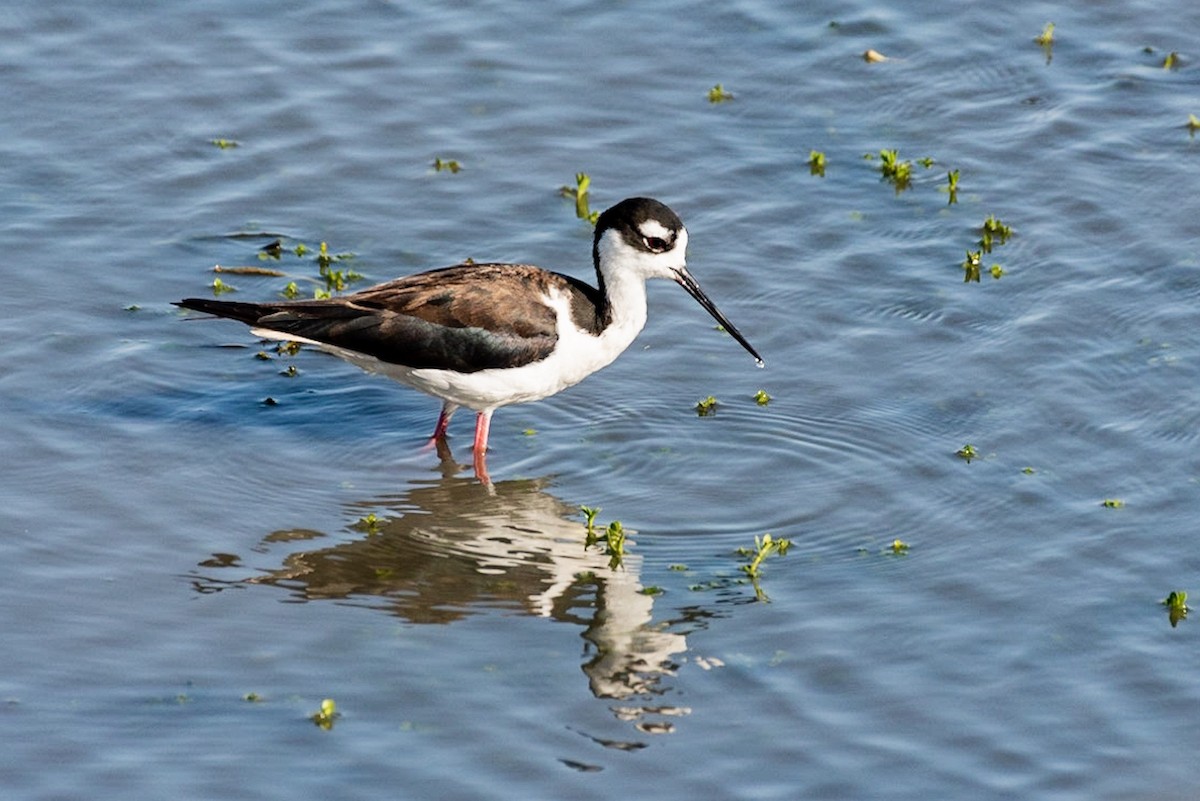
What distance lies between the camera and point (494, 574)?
9922mm

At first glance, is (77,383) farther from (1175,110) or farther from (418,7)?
(1175,110)

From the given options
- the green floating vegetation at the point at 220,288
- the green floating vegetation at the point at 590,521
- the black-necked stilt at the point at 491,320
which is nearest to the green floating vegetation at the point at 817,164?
the black-necked stilt at the point at 491,320

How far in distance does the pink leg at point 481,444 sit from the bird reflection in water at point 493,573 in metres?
0.20

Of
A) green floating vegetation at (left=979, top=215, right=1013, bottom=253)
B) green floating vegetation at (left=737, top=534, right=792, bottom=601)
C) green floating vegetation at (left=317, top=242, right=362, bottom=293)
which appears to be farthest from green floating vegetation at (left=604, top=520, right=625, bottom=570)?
green floating vegetation at (left=979, top=215, right=1013, bottom=253)

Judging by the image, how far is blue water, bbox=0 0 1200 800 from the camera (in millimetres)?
8406

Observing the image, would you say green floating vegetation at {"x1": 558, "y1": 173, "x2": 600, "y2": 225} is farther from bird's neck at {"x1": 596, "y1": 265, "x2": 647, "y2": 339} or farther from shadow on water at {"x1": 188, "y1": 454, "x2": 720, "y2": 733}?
shadow on water at {"x1": 188, "y1": 454, "x2": 720, "y2": 733}

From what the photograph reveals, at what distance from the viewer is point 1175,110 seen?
14852mm

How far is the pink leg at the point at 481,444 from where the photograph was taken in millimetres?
11141

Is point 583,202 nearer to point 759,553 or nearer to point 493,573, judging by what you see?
point 493,573

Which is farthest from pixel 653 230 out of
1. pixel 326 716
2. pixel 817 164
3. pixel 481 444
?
pixel 326 716

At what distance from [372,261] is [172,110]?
2.82m

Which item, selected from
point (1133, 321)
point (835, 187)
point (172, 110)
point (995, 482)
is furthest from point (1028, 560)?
point (172, 110)

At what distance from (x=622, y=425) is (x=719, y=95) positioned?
15.0ft

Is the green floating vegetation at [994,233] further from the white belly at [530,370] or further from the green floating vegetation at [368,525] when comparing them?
the green floating vegetation at [368,525]
